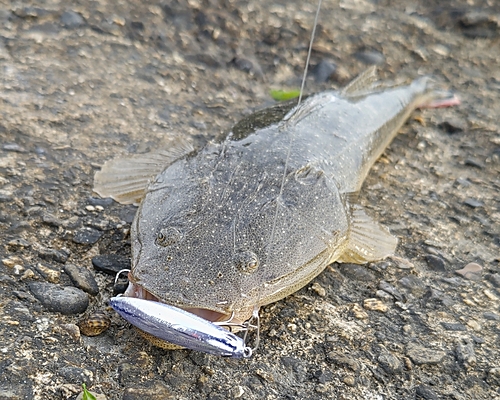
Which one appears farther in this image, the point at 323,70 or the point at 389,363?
the point at 323,70

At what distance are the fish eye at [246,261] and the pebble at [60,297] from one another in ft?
2.67

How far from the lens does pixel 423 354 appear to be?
309cm

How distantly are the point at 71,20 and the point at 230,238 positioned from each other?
12.7 feet

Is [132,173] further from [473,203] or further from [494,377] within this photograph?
[473,203]

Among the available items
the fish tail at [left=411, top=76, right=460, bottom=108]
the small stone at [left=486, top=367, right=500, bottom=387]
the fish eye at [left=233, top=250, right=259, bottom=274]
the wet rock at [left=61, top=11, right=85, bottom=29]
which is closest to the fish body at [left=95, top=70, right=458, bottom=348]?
the fish eye at [left=233, top=250, right=259, bottom=274]

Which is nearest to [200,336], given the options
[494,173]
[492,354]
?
[492,354]

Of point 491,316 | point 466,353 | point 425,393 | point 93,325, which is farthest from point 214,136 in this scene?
point 425,393

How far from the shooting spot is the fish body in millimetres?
2750

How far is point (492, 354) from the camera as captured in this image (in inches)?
125

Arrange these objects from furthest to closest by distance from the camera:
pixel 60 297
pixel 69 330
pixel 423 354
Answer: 1. pixel 423 354
2. pixel 60 297
3. pixel 69 330

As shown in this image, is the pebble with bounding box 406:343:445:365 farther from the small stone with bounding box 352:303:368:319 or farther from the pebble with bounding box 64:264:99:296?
the pebble with bounding box 64:264:99:296

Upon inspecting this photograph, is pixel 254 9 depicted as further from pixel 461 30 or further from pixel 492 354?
pixel 492 354

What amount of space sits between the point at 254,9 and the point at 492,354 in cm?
506

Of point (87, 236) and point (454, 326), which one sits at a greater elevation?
point (454, 326)
